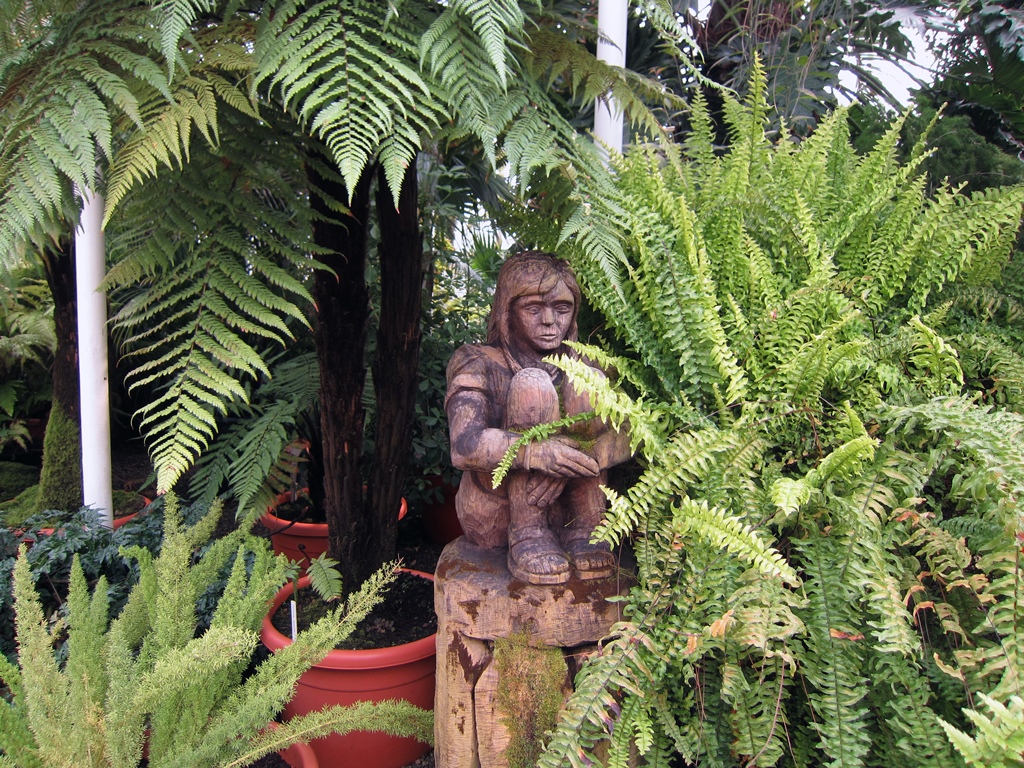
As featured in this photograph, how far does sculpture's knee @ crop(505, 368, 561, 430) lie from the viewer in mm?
1632

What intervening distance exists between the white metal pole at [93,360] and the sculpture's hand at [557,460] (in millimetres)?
1813

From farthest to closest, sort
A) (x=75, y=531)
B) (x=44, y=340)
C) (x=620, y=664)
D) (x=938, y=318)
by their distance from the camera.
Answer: (x=44, y=340), (x=75, y=531), (x=938, y=318), (x=620, y=664)

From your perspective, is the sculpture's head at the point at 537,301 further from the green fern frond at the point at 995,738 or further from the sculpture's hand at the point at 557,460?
the green fern frond at the point at 995,738

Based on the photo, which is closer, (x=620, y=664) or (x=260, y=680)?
(x=620, y=664)

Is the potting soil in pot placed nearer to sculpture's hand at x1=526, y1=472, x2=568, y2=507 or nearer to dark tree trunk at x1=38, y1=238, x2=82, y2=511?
sculpture's hand at x1=526, y1=472, x2=568, y2=507

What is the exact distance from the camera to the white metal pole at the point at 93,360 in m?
2.44

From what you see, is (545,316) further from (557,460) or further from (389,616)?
(389,616)

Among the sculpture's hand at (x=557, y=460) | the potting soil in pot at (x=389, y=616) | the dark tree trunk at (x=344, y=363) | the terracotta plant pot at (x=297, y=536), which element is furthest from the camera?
the terracotta plant pot at (x=297, y=536)

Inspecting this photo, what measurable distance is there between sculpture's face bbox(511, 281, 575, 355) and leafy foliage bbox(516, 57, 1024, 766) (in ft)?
0.27

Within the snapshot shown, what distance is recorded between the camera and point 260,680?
1642mm

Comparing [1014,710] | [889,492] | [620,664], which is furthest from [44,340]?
[1014,710]

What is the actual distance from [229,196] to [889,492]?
155 centimetres

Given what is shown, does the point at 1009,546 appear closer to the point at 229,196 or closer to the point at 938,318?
the point at 938,318

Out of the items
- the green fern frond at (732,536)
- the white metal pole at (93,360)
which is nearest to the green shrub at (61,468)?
the white metal pole at (93,360)
